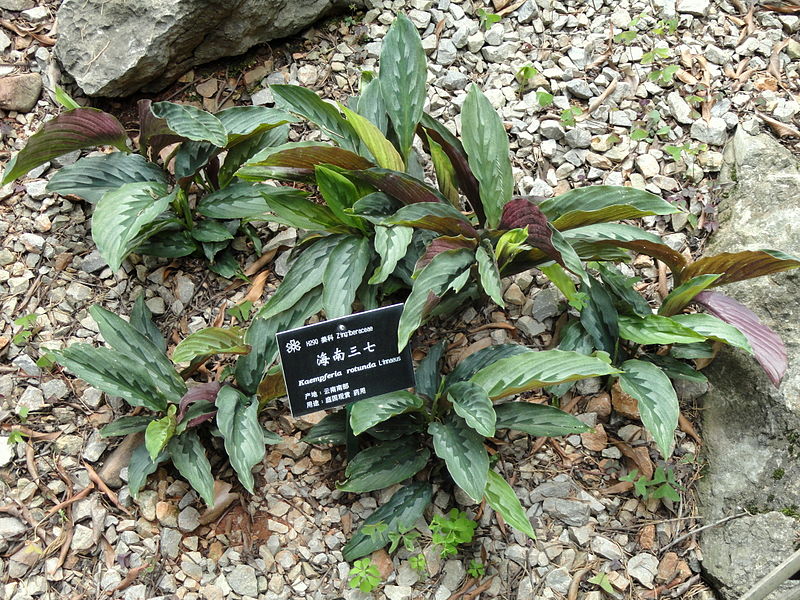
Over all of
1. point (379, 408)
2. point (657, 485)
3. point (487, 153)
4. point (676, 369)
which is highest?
point (487, 153)

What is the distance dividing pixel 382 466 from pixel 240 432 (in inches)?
16.1

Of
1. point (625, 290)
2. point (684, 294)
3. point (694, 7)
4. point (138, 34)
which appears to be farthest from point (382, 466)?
point (694, 7)

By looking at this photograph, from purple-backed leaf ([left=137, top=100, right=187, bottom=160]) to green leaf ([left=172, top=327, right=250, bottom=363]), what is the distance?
0.65 metres

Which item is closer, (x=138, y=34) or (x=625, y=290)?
(x=625, y=290)

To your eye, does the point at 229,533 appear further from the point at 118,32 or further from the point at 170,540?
the point at 118,32

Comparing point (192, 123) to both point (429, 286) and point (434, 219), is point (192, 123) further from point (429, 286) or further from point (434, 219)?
point (429, 286)

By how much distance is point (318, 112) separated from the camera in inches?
92.8

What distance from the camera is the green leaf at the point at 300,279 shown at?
222cm

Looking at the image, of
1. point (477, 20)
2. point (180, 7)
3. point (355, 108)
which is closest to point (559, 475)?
point (355, 108)

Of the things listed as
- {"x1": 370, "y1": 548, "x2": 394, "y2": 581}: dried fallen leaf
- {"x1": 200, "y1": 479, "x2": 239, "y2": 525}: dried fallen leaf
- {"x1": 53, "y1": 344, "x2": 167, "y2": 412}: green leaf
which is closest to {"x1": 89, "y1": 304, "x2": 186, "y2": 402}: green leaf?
{"x1": 53, "y1": 344, "x2": 167, "y2": 412}: green leaf

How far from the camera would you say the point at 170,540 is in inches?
83.4

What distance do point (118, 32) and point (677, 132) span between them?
6.73ft

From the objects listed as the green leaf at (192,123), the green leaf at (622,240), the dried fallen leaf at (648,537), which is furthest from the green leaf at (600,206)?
the green leaf at (192,123)

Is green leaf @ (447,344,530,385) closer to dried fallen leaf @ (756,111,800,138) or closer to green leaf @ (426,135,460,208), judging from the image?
green leaf @ (426,135,460,208)
